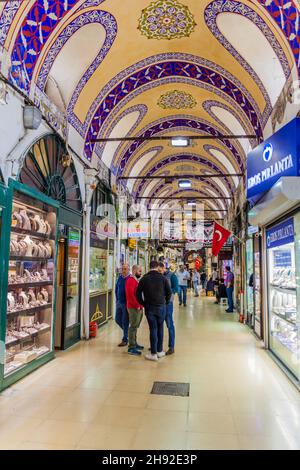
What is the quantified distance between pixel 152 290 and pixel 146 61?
14.4ft

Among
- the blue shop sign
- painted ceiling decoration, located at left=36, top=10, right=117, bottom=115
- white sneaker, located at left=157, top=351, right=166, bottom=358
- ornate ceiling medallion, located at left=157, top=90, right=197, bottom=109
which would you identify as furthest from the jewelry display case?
ornate ceiling medallion, located at left=157, top=90, right=197, bottom=109

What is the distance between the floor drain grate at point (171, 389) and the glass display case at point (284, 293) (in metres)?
1.40

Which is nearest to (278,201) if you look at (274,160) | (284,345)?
(274,160)

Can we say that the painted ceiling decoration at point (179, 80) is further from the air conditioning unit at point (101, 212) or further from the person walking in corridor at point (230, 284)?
the person walking in corridor at point (230, 284)

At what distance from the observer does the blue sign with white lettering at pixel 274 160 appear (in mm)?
3750

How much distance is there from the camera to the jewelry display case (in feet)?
13.9

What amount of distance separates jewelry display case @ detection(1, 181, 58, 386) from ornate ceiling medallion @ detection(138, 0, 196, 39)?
127 inches

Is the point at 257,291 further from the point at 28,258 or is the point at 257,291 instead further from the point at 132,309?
the point at 28,258

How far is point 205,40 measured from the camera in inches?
234

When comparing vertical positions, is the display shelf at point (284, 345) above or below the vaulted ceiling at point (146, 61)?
below

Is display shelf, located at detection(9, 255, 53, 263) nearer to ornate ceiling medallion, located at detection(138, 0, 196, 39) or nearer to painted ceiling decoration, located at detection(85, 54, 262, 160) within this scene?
painted ceiling decoration, located at detection(85, 54, 262, 160)

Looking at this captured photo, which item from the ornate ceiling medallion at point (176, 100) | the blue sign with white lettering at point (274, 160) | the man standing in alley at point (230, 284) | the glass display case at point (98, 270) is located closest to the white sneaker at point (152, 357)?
the glass display case at point (98, 270)

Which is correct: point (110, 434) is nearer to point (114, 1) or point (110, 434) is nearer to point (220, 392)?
point (220, 392)
